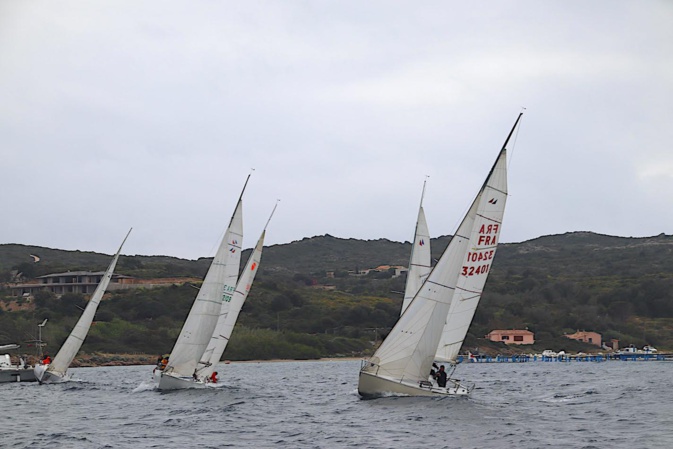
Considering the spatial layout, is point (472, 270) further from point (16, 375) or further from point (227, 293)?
point (16, 375)

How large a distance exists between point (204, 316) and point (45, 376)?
16665 millimetres

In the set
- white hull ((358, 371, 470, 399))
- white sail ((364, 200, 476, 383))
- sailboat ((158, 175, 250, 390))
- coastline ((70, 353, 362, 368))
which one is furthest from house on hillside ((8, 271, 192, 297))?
white sail ((364, 200, 476, 383))

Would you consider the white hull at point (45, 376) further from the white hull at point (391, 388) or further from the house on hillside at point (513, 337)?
the house on hillside at point (513, 337)

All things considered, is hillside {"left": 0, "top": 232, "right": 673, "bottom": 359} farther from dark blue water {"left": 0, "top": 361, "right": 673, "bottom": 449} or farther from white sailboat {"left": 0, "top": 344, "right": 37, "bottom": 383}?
dark blue water {"left": 0, "top": 361, "right": 673, "bottom": 449}

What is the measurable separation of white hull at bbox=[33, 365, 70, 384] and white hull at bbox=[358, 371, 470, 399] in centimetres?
2653

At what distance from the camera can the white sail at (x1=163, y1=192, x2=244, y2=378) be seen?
1994 inches

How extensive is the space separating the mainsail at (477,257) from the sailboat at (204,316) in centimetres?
1363

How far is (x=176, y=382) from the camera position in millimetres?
50875

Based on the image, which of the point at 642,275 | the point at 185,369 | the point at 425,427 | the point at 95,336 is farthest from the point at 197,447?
the point at 642,275

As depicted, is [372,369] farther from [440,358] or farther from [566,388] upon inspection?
[566,388]

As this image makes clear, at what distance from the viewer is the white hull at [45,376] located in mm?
61156

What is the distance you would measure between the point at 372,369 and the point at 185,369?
13233 millimetres

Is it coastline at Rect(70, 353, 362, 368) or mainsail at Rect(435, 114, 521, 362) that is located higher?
mainsail at Rect(435, 114, 521, 362)

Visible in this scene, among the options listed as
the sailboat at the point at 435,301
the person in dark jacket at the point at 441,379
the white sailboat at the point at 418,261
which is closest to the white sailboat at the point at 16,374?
the white sailboat at the point at 418,261
